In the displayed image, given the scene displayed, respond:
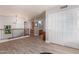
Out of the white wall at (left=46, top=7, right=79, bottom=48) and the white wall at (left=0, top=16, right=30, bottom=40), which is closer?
the white wall at (left=46, top=7, right=79, bottom=48)

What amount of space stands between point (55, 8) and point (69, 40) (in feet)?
6.83

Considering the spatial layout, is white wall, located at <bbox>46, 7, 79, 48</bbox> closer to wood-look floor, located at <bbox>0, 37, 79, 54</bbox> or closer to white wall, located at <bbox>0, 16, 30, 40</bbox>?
wood-look floor, located at <bbox>0, 37, 79, 54</bbox>

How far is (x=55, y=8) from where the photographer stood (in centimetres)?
670

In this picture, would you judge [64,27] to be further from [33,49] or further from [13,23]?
[13,23]

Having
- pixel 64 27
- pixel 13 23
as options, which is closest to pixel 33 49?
pixel 64 27

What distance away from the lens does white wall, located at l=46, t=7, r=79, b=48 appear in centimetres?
543

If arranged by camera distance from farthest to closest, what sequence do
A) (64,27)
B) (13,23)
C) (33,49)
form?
(13,23)
(64,27)
(33,49)

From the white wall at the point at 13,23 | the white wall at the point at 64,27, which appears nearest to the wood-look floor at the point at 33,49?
the white wall at the point at 64,27

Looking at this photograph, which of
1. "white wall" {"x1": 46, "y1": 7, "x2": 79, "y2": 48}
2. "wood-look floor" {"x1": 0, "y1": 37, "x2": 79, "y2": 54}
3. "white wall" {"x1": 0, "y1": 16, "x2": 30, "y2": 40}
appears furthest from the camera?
"white wall" {"x1": 0, "y1": 16, "x2": 30, "y2": 40}

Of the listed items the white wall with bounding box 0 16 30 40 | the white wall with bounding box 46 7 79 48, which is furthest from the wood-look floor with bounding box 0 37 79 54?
the white wall with bounding box 0 16 30 40

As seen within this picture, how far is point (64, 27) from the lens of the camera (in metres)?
6.10

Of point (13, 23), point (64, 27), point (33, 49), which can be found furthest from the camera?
point (13, 23)

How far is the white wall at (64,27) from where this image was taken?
→ 5434 mm
